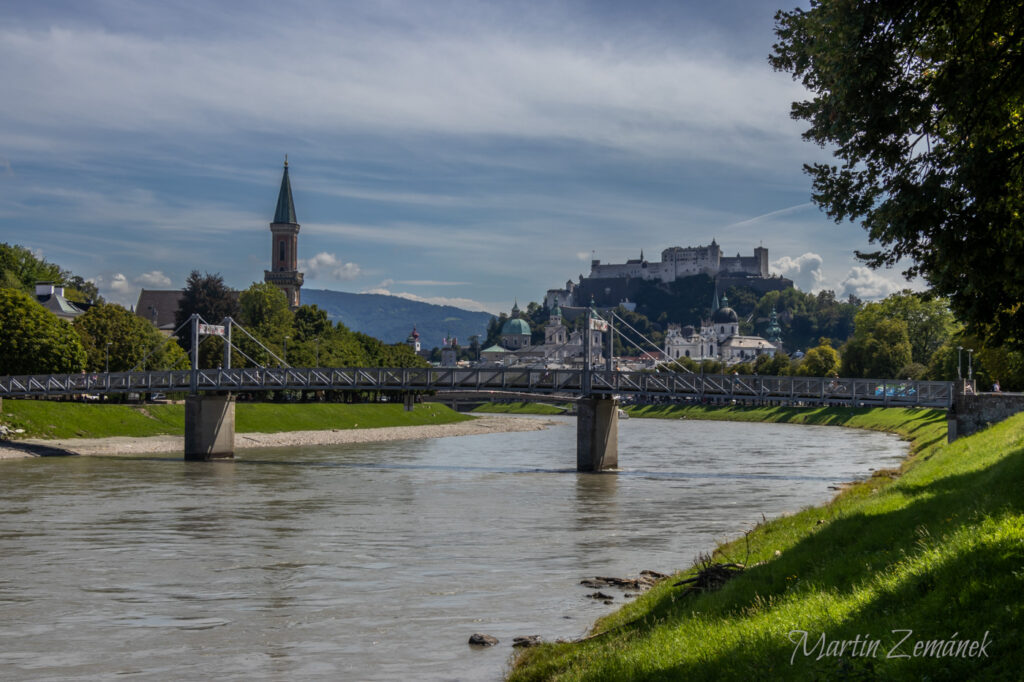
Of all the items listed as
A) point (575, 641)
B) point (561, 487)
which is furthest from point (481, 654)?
point (561, 487)

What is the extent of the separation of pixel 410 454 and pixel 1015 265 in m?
Result: 69.2

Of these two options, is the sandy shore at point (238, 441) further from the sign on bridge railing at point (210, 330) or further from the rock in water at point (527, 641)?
the rock in water at point (527, 641)

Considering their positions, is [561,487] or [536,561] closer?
[536,561]

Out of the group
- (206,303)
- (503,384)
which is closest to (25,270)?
(206,303)

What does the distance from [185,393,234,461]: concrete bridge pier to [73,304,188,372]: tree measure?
26.5 m

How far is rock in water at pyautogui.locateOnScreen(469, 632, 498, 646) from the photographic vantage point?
61.4 feet

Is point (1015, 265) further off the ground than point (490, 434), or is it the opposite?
point (1015, 265)

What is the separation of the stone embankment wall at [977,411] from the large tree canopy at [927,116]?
41.5 metres

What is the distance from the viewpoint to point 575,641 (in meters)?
17.5

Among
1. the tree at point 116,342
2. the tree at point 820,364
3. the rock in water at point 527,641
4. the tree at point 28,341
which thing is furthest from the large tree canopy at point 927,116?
the tree at point 820,364

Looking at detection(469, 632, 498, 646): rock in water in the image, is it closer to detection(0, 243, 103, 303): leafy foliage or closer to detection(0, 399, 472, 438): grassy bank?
detection(0, 399, 472, 438): grassy bank

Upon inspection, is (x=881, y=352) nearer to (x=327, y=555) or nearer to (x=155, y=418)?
(x=155, y=418)

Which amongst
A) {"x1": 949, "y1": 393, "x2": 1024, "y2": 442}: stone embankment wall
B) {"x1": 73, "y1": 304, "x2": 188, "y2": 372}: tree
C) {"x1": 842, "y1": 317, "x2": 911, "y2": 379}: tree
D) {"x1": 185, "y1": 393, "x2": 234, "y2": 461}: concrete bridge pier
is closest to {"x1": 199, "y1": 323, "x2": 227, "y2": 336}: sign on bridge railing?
{"x1": 185, "y1": 393, "x2": 234, "y2": 461}: concrete bridge pier

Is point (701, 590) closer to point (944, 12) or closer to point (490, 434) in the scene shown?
point (944, 12)
